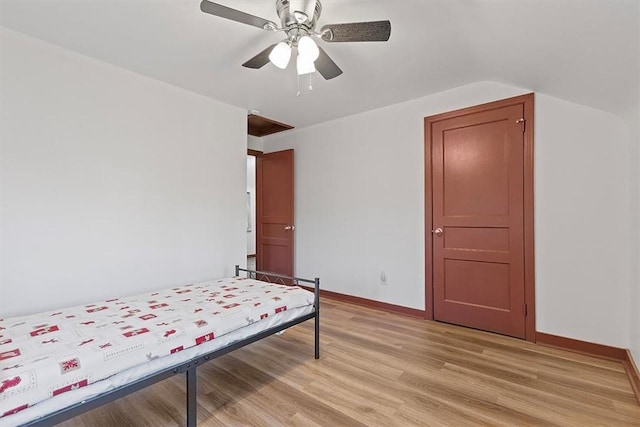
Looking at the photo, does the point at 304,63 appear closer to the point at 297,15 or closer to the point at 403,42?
the point at 297,15

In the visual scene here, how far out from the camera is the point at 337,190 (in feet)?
13.3

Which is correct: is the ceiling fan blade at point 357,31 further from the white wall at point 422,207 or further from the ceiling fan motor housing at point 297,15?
the white wall at point 422,207

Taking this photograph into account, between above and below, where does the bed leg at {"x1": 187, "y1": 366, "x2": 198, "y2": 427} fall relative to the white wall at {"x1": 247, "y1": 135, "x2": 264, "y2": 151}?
below

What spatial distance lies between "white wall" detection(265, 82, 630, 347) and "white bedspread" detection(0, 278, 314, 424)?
154 cm

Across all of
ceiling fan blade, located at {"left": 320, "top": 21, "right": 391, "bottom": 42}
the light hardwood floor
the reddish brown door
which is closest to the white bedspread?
the light hardwood floor

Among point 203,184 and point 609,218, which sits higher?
point 203,184

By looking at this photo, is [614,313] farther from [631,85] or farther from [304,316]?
[304,316]

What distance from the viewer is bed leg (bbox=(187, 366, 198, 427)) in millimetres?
1529

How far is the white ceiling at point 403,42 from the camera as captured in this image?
66.6 inches

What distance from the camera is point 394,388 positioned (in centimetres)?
200

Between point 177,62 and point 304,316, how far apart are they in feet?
7.71

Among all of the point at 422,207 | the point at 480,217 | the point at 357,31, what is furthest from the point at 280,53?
the point at 480,217

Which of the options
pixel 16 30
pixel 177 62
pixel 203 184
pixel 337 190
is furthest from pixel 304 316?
pixel 16 30

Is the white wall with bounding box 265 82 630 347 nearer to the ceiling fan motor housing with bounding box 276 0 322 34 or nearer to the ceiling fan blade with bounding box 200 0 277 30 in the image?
the ceiling fan motor housing with bounding box 276 0 322 34
